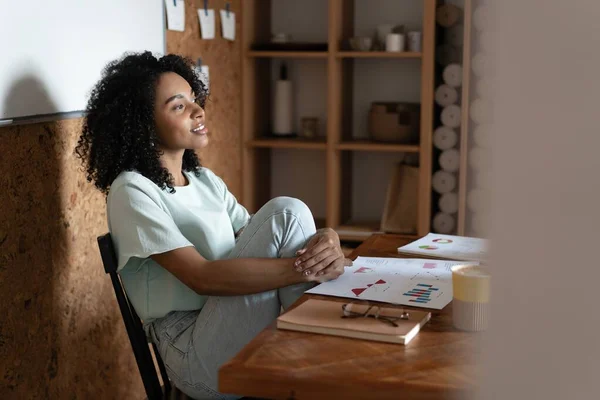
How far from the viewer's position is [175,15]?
105 inches

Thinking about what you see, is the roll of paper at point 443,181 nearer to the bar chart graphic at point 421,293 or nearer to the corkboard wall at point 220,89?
the corkboard wall at point 220,89

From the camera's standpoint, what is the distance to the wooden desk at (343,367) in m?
0.97

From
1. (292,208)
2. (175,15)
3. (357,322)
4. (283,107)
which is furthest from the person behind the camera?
(283,107)

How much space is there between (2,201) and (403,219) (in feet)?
6.96

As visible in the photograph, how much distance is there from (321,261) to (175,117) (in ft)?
1.98

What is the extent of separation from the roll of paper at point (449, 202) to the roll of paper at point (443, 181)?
0.02 metres

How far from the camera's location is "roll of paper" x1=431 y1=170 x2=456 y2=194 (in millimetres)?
3393

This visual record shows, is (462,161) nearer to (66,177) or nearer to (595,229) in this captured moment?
(66,177)

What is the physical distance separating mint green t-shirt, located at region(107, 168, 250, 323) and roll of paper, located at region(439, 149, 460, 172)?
159 cm

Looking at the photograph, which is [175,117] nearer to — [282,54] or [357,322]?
[357,322]

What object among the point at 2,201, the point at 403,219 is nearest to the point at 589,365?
the point at 2,201

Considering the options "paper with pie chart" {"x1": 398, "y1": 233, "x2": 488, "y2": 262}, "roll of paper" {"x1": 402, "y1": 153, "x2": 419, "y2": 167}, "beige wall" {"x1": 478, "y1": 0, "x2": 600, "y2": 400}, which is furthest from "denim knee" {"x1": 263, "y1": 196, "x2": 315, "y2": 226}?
"roll of paper" {"x1": 402, "y1": 153, "x2": 419, "y2": 167}

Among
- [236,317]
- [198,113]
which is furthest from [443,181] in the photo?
[236,317]

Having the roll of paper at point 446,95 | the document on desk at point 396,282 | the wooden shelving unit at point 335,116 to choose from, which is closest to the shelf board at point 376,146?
the wooden shelving unit at point 335,116
